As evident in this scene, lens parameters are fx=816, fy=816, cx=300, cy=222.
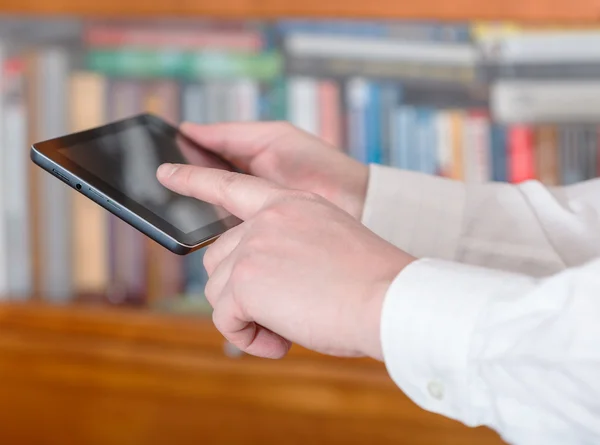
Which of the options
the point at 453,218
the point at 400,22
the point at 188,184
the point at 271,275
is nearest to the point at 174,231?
the point at 188,184

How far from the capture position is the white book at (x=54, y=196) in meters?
1.44

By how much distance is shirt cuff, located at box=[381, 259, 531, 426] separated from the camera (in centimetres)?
49

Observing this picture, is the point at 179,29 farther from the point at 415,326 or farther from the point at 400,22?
the point at 415,326

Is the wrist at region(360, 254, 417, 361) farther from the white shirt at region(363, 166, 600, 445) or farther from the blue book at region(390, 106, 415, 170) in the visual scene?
the blue book at region(390, 106, 415, 170)

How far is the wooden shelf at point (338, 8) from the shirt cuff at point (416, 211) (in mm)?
483

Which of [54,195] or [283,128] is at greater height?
[283,128]

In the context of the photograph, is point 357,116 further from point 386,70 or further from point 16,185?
point 16,185

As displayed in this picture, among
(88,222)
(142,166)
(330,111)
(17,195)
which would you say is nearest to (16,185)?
(17,195)

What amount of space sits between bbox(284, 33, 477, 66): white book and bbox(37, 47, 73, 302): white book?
0.41m

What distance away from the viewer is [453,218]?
0.84 meters

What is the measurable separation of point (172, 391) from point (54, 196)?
1.34 ft

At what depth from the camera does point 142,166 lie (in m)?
0.77

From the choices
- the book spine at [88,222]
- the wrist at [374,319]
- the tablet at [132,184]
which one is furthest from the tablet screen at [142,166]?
the book spine at [88,222]

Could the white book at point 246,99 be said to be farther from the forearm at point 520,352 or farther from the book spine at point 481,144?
the forearm at point 520,352
